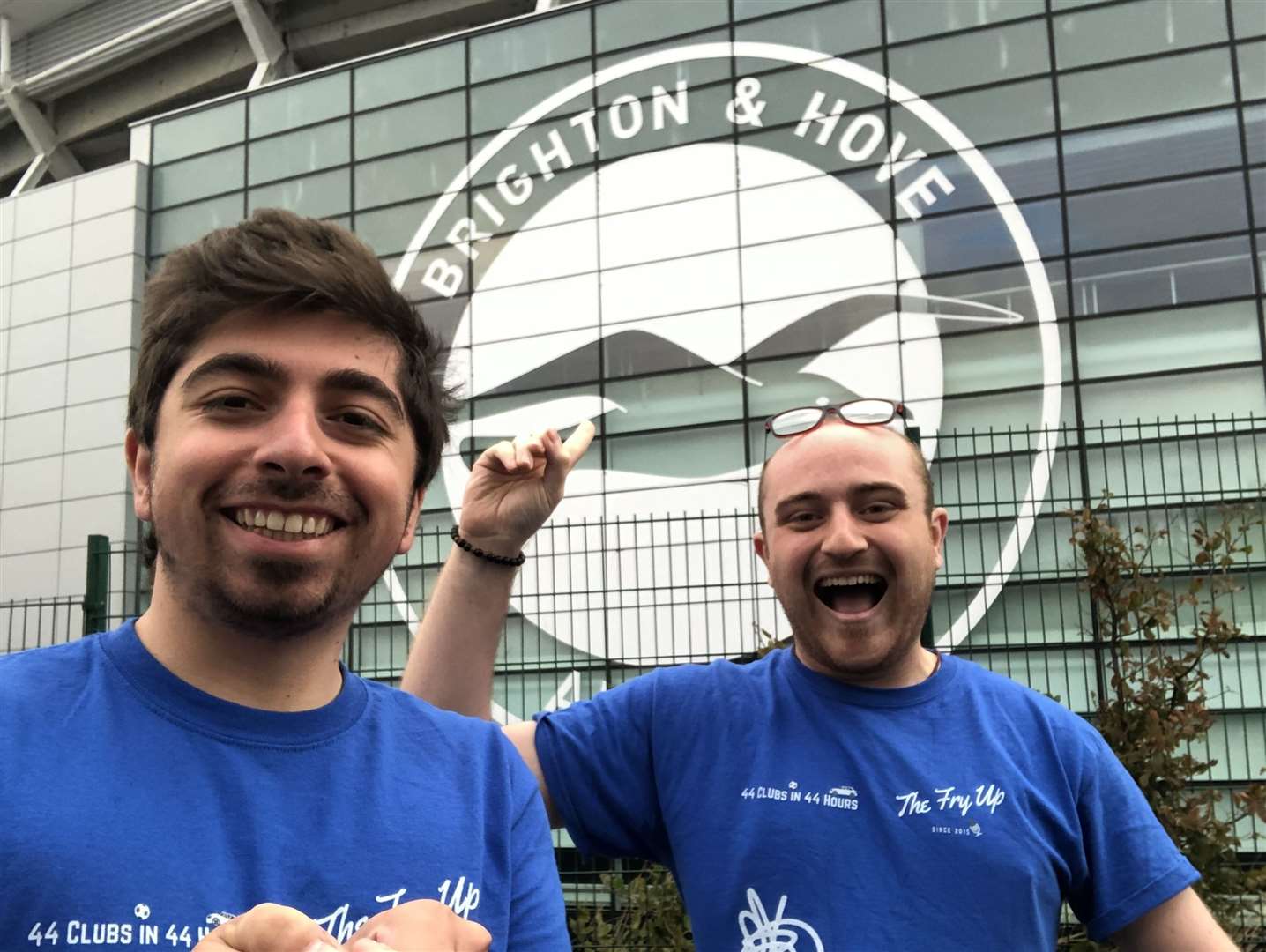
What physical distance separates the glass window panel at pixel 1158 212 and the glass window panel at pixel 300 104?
1113 cm

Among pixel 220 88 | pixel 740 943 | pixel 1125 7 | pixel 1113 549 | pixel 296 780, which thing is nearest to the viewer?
pixel 296 780

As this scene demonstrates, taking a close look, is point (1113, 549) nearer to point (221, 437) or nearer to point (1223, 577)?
point (1223, 577)

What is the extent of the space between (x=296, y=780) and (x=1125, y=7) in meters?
14.3

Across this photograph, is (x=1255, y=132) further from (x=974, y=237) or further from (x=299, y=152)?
(x=299, y=152)

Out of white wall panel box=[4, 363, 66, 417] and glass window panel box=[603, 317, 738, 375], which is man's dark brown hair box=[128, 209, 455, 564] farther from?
white wall panel box=[4, 363, 66, 417]

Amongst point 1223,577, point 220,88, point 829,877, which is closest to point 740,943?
point 829,877

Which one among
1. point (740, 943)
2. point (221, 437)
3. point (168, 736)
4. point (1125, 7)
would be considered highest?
point (1125, 7)

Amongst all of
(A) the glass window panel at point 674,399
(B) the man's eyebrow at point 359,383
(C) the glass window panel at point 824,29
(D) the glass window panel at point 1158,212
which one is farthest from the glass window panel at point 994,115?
(B) the man's eyebrow at point 359,383

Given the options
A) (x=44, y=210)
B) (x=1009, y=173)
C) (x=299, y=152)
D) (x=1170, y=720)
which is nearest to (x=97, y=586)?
(x=1170, y=720)

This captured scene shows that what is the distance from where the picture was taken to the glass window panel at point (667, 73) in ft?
46.6

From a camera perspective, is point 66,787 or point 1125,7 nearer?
point 66,787

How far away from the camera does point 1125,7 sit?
41.4ft

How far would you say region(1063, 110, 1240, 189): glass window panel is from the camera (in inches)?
475

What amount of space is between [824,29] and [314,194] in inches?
327
